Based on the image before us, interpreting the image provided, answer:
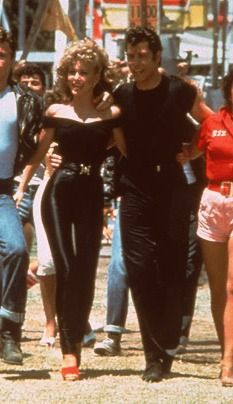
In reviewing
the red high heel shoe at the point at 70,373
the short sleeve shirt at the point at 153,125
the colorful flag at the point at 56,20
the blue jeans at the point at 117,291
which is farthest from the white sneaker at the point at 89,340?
the colorful flag at the point at 56,20

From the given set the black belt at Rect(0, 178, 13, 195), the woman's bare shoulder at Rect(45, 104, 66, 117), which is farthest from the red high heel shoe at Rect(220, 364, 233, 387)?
the woman's bare shoulder at Rect(45, 104, 66, 117)

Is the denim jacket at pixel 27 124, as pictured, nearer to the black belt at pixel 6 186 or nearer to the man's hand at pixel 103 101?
the black belt at pixel 6 186

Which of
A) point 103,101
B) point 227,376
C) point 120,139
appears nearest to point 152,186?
point 120,139

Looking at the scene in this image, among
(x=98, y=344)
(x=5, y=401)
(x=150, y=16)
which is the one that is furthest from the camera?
(x=150, y=16)

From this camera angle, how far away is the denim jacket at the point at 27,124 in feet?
34.2

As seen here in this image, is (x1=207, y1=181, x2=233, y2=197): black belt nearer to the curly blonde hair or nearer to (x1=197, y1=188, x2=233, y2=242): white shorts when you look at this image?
(x1=197, y1=188, x2=233, y2=242): white shorts

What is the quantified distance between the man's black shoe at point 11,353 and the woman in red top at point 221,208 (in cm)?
121

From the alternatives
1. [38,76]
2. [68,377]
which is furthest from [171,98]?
[38,76]

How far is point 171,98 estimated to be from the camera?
408 inches

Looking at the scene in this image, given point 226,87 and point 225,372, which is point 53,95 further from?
point 225,372

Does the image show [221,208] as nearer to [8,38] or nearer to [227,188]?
[227,188]

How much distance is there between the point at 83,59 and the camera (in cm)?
1038

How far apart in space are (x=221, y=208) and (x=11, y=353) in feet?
4.97

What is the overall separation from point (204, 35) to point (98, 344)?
23.7m
